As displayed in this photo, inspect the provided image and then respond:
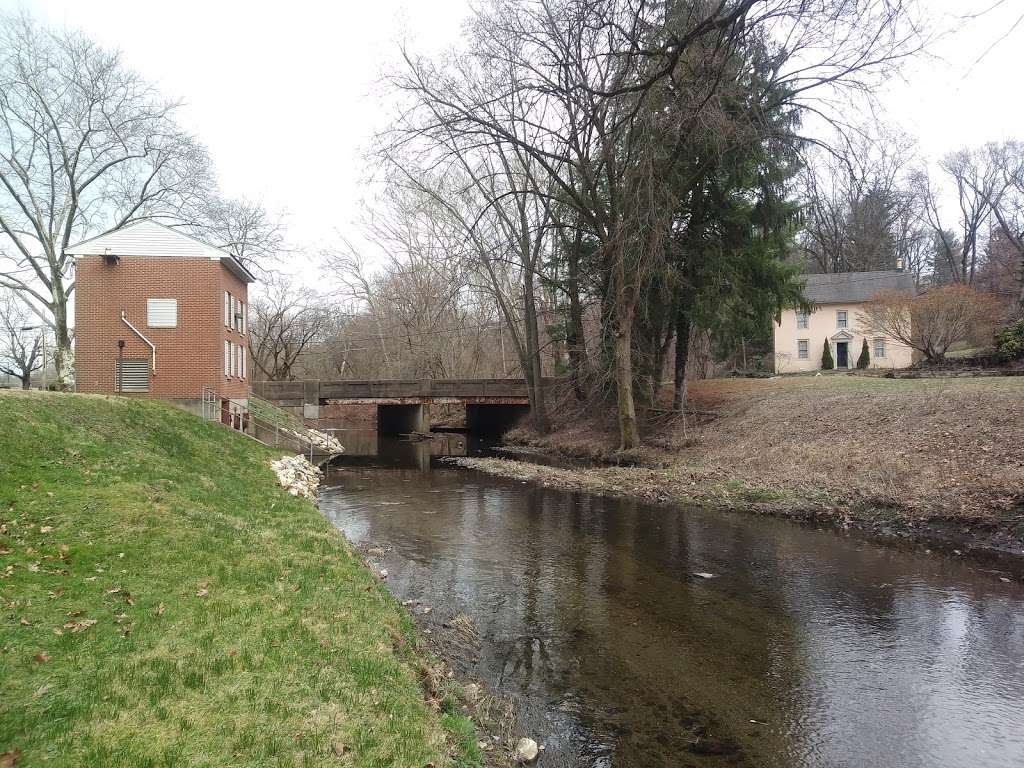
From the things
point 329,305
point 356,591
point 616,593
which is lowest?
point 616,593

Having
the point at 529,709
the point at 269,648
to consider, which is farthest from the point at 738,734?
the point at 269,648

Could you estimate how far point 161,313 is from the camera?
23.2 m

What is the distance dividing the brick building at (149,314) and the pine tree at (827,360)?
4042 cm

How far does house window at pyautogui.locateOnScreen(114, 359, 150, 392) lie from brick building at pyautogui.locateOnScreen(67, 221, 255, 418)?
0.03 m

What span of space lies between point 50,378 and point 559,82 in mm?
36513

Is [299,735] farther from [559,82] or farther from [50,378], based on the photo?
[50,378]

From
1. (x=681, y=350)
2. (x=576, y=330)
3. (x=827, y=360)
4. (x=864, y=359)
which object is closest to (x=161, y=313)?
(x=576, y=330)

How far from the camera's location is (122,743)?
152 inches

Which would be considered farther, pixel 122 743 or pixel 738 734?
pixel 738 734

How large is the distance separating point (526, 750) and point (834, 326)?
49655 mm

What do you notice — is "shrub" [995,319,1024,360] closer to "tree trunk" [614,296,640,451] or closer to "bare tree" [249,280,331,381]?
"tree trunk" [614,296,640,451]

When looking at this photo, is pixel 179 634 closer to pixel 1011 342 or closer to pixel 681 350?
pixel 681 350

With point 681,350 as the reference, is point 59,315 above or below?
above

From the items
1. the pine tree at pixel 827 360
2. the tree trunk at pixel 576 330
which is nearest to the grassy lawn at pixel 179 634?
the tree trunk at pixel 576 330
